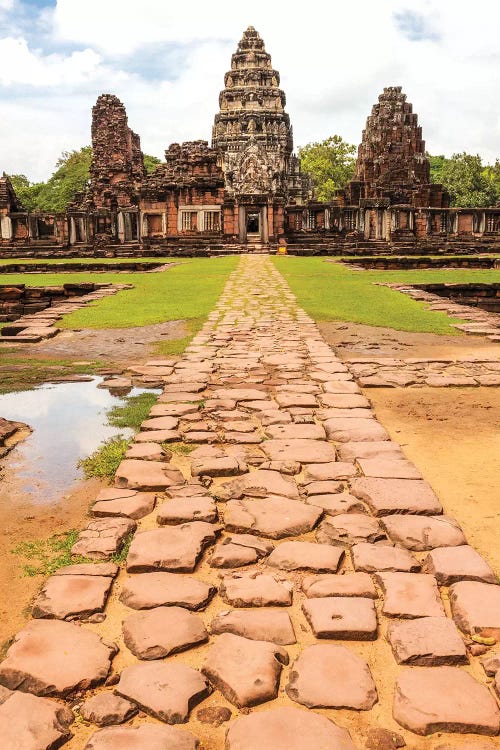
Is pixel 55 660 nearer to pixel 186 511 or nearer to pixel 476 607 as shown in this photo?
pixel 186 511

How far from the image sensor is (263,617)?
7.73 ft

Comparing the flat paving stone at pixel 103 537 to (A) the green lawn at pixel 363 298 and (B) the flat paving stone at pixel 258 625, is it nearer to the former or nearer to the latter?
(B) the flat paving stone at pixel 258 625

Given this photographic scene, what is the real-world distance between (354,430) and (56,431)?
2.03 m

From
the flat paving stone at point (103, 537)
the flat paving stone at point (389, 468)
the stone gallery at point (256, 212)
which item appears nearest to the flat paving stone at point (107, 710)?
the flat paving stone at point (103, 537)

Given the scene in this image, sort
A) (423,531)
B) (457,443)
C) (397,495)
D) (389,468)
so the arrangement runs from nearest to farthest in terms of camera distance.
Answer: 1. (423,531)
2. (397,495)
3. (389,468)
4. (457,443)

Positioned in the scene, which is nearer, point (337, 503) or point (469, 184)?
point (337, 503)

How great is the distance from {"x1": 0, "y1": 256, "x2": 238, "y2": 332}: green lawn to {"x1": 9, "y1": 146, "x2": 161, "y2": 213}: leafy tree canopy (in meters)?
43.3

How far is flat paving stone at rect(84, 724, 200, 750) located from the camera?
1742 millimetres

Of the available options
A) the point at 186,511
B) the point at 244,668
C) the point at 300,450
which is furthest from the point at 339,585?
the point at 300,450

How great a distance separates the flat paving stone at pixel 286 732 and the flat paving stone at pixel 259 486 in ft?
5.27

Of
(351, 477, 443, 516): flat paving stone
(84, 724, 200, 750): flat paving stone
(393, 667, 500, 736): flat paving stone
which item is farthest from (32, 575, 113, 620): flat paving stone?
(351, 477, 443, 516): flat paving stone

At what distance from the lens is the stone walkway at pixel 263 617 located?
1.84 metres

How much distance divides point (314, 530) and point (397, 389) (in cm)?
307

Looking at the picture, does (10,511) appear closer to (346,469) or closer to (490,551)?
(346,469)
